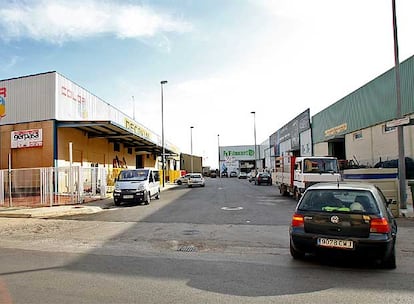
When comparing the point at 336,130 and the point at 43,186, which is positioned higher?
the point at 336,130

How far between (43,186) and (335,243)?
16.7 meters

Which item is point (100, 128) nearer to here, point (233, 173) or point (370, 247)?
point (370, 247)

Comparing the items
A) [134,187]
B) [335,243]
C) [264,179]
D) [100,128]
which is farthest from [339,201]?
[264,179]

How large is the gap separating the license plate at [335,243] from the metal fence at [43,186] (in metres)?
16.0

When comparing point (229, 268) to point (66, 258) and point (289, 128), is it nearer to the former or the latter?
point (66, 258)

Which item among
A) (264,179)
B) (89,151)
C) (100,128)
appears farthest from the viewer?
(264,179)

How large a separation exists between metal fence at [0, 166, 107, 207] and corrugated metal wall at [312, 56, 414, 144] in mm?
19376

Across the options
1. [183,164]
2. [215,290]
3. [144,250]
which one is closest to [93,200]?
[144,250]

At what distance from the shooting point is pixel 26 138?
26.0 metres

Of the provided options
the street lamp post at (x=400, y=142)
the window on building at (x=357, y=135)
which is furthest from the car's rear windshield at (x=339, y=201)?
the window on building at (x=357, y=135)

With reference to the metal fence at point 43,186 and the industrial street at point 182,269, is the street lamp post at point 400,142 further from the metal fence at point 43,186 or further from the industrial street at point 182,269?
the metal fence at point 43,186

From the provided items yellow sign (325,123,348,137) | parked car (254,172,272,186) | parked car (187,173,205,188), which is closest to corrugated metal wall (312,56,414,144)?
yellow sign (325,123,348,137)

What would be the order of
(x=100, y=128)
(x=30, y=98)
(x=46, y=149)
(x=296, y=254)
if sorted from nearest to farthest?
(x=296, y=254) → (x=46, y=149) → (x=30, y=98) → (x=100, y=128)

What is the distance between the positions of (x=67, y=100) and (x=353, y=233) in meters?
24.2
